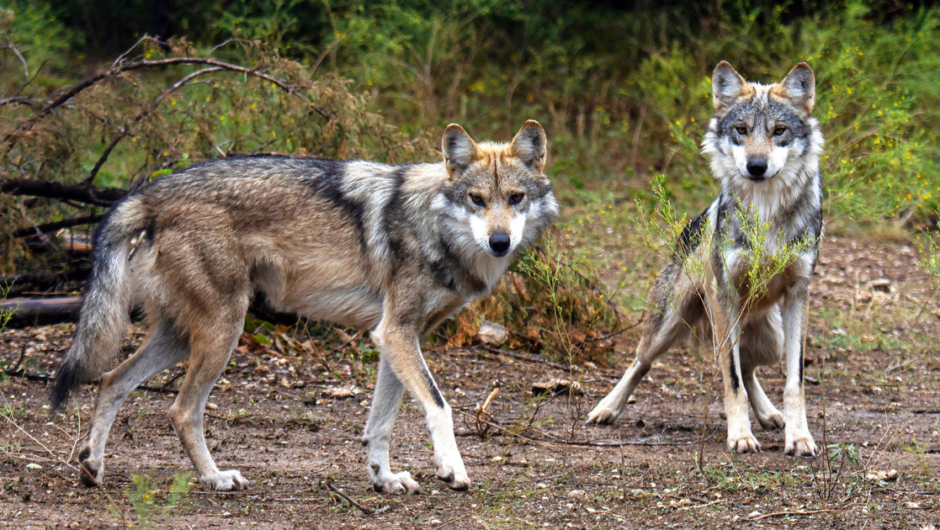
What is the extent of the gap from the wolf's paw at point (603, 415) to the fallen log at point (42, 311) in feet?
12.0

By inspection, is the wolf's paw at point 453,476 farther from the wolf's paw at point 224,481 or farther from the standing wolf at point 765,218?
the standing wolf at point 765,218

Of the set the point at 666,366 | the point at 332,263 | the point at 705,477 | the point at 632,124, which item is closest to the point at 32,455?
the point at 332,263

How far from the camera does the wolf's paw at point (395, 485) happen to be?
171 inches

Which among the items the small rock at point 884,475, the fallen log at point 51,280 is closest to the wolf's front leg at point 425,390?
the small rock at point 884,475

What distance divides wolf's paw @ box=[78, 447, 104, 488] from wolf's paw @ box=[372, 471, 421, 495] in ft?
4.41

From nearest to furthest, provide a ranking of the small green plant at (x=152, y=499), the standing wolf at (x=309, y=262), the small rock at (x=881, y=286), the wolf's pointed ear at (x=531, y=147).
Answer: the small green plant at (x=152, y=499) → the standing wolf at (x=309, y=262) → the wolf's pointed ear at (x=531, y=147) → the small rock at (x=881, y=286)

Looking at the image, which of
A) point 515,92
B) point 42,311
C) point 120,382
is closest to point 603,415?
point 120,382

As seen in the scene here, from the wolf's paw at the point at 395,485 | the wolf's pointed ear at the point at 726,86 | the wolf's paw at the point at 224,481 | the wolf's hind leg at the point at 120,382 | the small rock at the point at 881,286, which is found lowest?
the small rock at the point at 881,286

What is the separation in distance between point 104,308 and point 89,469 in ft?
2.57

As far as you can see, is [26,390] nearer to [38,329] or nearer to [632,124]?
[38,329]

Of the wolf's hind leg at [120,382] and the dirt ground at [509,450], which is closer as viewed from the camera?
the dirt ground at [509,450]

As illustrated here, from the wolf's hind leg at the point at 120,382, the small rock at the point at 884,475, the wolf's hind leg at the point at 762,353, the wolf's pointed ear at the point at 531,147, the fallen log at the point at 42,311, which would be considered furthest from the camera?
the fallen log at the point at 42,311

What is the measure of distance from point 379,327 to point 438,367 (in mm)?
2311

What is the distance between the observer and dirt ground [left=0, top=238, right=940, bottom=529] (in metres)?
3.92
